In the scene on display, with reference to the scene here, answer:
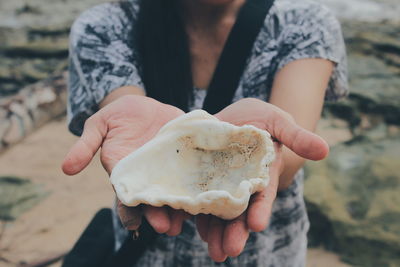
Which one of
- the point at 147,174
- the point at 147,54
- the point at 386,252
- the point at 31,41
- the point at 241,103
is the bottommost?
the point at 31,41

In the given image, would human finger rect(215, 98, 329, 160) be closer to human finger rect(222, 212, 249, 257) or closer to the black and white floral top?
human finger rect(222, 212, 249, 257)

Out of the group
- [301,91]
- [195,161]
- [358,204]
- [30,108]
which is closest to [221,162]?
[195,161]

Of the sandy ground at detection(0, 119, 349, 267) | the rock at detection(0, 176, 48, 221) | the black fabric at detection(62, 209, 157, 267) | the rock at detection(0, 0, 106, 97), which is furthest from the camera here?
the rock at detection(0, 0, 106, 97)

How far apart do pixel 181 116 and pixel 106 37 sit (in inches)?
26.8

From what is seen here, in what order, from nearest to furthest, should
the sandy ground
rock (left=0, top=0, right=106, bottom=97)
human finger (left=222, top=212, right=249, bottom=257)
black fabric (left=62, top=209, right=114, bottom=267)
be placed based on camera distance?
human finger (left=222, top=212, right=249, bottom=257) → black fabric (left=62, top=209, right=114, bottom=267) → the sandy ground → rock (left=0, top=0, right=106, bottom=97)

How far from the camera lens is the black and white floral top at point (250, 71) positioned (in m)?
1.61

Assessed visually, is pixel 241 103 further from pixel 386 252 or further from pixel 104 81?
pixel 386 252

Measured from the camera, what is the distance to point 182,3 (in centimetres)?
183

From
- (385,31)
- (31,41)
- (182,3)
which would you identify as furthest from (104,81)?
(385,31)

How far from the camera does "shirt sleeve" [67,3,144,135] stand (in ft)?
5.34

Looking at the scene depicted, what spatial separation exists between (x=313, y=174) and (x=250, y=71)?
69.1 inches

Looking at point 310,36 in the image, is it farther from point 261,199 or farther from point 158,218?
point 158,218

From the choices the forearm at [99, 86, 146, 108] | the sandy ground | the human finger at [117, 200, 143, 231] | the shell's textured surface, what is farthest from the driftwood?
the human finger at [117, 200, 143, 231]

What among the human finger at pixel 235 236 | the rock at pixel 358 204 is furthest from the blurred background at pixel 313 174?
the human finger at pixel 235 236
